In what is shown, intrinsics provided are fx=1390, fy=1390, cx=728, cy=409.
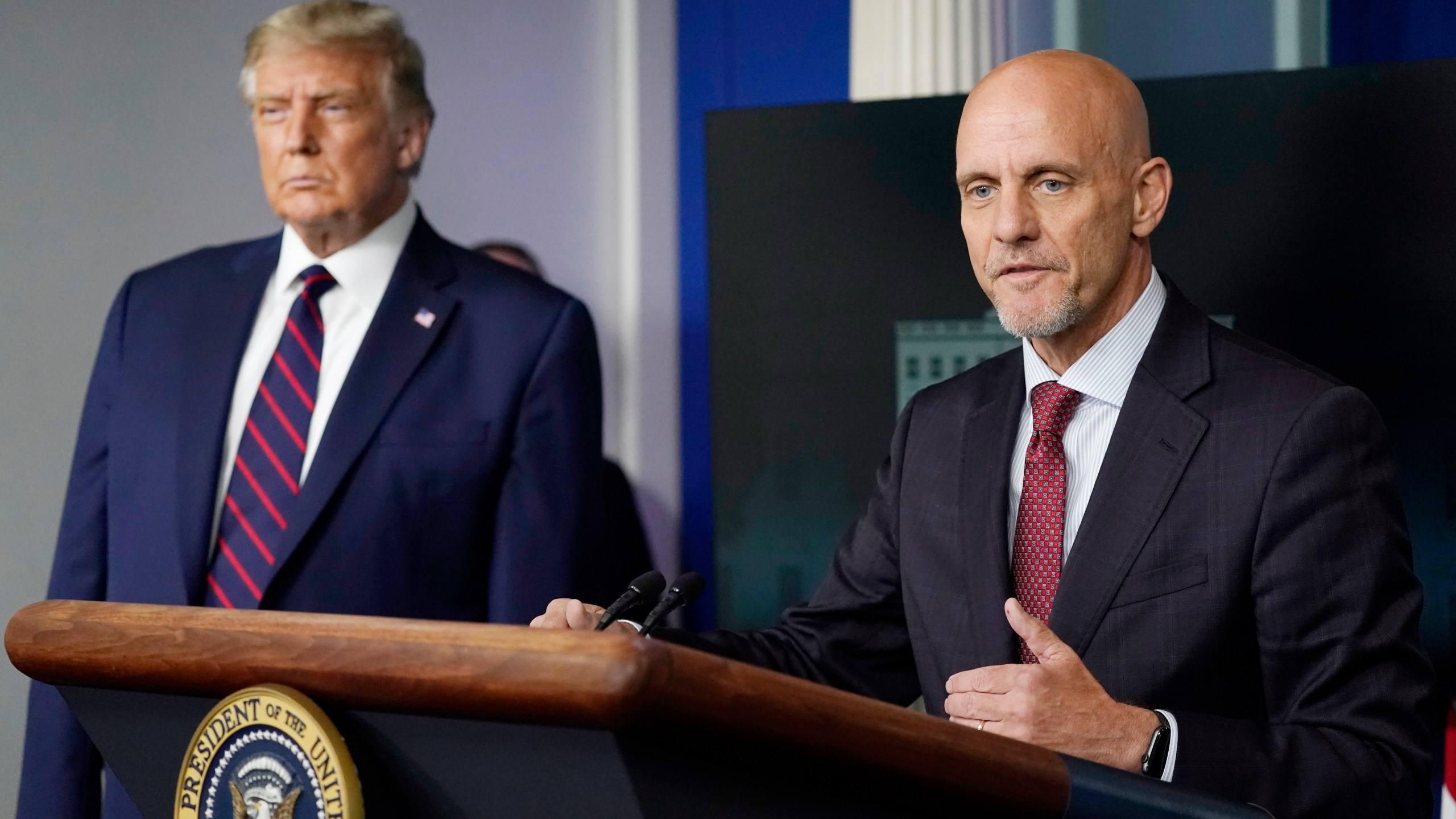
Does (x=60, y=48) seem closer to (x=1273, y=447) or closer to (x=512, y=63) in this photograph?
(x=512, y=63)

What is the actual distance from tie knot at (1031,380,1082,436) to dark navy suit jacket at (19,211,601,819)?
2.67ft

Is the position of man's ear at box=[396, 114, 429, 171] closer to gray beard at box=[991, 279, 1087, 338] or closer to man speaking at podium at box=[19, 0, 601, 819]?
man speaking at podium at box=[19, 0, 601, 819]

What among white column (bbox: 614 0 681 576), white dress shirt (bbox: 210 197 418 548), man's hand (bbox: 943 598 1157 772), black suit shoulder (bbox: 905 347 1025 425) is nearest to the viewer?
man's hand (bbox: 943 598 1157 772)

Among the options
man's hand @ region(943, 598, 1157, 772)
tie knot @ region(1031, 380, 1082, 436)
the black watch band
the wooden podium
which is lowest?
the black watch band

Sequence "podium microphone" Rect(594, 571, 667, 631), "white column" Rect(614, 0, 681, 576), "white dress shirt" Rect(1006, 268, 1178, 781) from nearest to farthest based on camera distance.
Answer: "podium microphone" Rect(594, 571, 667, 631) < "white dress shirt" Rect(1006, 268, 1178, 781) < "white column" Rect(614, 0, 681, 576)

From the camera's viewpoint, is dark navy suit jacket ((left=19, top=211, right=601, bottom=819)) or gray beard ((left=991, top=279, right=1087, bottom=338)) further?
dark navy suit jacket ((left=19, top=211, right=601, bottom=819))

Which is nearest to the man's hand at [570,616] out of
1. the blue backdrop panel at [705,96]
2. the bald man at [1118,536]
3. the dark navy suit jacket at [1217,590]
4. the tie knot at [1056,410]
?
the bald man at [1118,536]

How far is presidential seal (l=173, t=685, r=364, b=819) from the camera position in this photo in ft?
2.68

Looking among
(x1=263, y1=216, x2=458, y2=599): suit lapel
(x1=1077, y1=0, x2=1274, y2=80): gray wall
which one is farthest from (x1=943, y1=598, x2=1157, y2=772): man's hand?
(x1=1077, y1=0, x2=1274, y2=80): gray wall

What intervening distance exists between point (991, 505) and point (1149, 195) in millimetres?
432

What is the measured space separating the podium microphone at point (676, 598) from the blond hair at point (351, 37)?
4.05 ft

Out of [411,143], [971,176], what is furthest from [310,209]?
[971,176]

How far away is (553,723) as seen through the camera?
29.9 inches

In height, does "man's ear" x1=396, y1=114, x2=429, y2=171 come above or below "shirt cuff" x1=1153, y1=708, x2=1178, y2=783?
above
